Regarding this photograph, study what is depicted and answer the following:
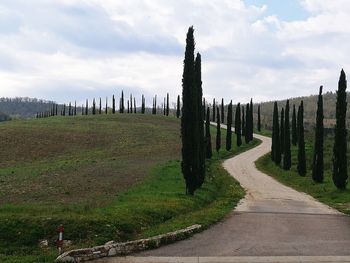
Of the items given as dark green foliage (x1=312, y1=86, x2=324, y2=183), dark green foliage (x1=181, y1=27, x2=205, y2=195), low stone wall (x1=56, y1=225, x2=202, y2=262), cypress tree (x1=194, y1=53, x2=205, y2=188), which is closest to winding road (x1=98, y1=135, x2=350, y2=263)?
low stone wall (x1=56, y1=225, x2=202, y2=262)

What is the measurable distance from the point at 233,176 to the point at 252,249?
2649cm

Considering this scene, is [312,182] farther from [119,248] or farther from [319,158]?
[119,248]

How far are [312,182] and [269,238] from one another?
2304 centimetres

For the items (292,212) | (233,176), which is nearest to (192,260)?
(292,212)

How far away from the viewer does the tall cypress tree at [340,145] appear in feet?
102

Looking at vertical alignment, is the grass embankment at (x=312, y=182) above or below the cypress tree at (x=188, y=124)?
below

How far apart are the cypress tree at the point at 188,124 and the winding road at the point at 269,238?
3184 millimetres

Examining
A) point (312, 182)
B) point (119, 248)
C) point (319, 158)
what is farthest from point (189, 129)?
point (312, 182)

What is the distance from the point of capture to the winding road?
13.0m

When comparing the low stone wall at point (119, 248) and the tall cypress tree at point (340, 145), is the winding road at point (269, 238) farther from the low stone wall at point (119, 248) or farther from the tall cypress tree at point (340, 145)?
the tall cypress tree at point (340, 145)

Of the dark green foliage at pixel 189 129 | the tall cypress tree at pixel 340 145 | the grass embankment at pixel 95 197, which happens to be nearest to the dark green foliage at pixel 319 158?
the tall cypress tree at pixel 340 145

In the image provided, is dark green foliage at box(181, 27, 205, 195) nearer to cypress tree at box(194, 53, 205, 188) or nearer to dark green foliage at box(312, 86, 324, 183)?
cypress tree at box(194, 53, 205, 188)

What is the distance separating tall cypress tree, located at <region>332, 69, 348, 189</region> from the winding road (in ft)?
18.1

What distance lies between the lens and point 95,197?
2362 centimetres
